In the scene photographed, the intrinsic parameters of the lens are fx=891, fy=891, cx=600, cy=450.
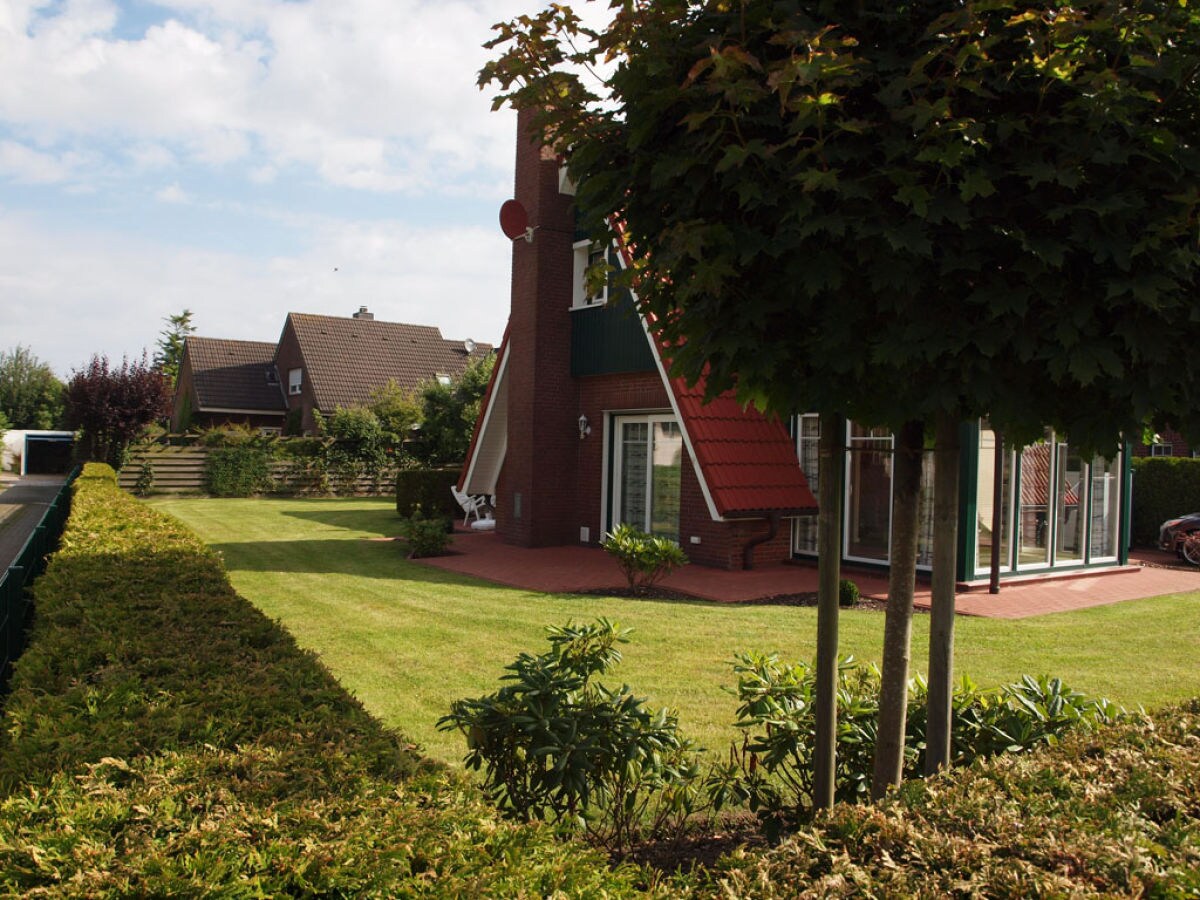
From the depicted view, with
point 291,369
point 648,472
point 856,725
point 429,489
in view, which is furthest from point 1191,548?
point 291,369

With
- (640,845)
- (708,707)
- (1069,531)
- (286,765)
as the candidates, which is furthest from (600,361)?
(286,765)

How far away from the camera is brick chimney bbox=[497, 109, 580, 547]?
16.6 m

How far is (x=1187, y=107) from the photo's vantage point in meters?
2.94

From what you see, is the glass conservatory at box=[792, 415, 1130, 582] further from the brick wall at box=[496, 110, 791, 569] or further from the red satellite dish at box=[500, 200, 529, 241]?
the red satellite dish at box=[500, 200, 529, 241]

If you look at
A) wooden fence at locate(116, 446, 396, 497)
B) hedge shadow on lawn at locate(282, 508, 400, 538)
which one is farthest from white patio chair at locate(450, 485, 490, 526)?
wooden fence at locate(116, 446, 396, 497)

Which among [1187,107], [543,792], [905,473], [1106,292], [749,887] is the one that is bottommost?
[543,792]

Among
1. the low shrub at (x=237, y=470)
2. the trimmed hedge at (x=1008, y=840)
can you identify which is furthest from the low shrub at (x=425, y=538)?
the low shrub at (x=237, y=470)

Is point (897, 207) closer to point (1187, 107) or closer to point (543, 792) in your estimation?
point (1187, 107)

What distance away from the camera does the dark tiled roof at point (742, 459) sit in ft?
42.4

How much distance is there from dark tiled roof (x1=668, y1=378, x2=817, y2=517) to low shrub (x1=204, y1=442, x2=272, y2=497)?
20.4m

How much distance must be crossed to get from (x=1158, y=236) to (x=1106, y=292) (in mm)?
212

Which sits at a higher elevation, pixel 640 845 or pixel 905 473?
pixel 905 473

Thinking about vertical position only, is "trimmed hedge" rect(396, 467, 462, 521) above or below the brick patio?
above

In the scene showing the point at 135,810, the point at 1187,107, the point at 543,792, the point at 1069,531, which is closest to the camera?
the point at 135,810
